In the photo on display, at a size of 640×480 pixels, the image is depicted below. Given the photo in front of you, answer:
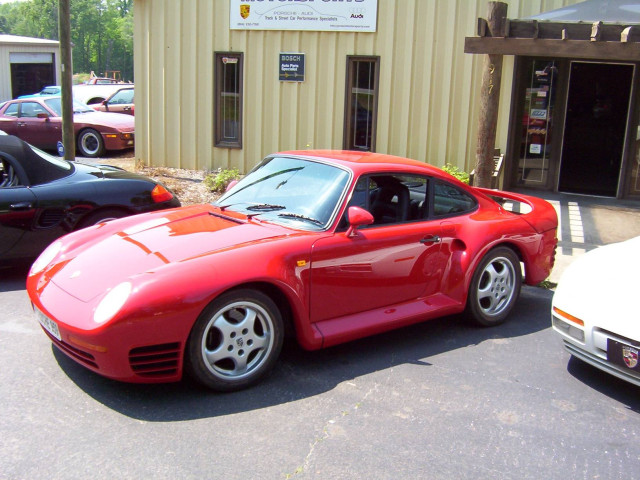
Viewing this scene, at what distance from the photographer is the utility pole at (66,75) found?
1002 centimetres

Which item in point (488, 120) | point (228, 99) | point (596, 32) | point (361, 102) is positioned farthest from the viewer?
point (228, 99)

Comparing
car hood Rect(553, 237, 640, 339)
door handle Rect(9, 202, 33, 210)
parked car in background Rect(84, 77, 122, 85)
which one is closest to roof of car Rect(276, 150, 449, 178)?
car hood Rect(553, 237, 640, 339)

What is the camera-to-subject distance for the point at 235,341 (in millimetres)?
4168

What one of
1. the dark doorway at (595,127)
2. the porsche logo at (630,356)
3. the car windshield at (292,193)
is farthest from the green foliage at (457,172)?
the porsche logo at (630,356)

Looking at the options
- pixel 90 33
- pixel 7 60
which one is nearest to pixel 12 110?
pixel 7 60

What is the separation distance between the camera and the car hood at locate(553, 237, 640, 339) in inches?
167

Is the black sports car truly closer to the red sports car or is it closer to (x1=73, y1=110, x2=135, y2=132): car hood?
the red sports car

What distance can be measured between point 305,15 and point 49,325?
845 centimetres

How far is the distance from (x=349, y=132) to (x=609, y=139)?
414 centimetres

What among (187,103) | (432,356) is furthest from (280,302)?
(187,103)

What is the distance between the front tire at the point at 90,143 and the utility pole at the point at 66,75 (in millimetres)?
5320

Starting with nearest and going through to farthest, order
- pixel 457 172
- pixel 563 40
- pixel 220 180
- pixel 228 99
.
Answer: pixel 563 40, pixel 457 172, pixel 220 180, pixel 228 99

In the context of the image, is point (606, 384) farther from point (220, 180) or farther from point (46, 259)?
point (220, 180)

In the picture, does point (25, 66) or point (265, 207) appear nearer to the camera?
point (265, 207)
